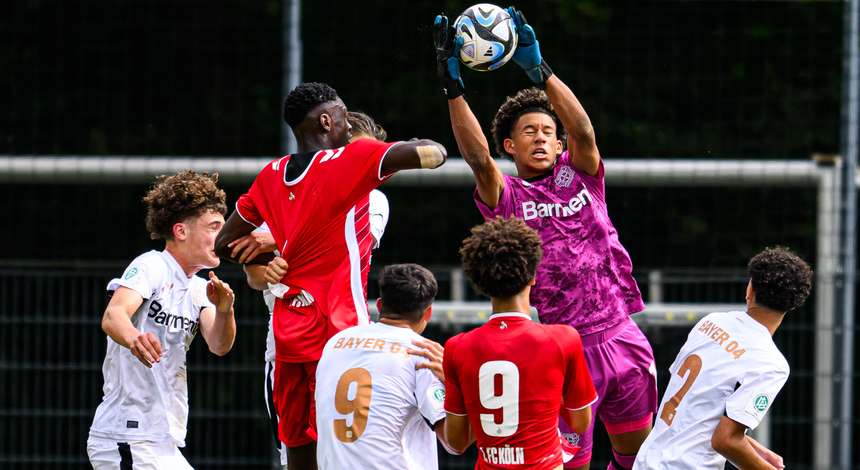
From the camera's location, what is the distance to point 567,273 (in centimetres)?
518

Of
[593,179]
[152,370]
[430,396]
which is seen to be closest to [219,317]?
[152,370]

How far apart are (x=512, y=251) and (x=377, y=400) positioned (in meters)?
0.76

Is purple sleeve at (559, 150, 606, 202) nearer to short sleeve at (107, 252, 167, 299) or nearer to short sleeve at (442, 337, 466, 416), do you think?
short sleeve at (442, 337, 466, 416)

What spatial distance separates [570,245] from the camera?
5.18m

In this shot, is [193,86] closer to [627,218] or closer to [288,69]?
[288,69]

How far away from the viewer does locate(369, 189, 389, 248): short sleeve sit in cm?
537

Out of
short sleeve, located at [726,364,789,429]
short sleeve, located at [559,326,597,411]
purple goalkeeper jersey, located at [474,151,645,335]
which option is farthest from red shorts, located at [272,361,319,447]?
short sleeve, located at [726,364,789,429]

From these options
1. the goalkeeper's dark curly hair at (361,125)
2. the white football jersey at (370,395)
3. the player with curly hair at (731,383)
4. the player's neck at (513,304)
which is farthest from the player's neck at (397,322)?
the goalkeeper's dark curly hair at (361,125)

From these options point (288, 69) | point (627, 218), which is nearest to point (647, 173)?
point (627, 218)

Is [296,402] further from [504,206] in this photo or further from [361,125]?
[361,125]

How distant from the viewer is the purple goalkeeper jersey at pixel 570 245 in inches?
204

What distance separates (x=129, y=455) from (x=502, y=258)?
190cm

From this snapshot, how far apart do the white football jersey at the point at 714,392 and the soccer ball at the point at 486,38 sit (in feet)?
4.44

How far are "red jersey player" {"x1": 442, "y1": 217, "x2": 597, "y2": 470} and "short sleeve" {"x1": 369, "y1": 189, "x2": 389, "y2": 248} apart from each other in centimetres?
97
